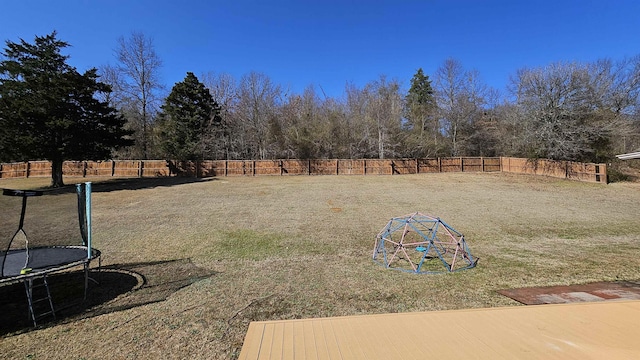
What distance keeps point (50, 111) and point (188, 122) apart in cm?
1190

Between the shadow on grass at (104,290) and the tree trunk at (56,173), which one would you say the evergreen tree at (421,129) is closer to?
the shadow on grass at (104,290)

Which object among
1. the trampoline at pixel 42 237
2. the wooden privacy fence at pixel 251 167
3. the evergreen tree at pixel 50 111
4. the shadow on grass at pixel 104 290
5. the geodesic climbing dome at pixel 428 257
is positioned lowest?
the shadow on grass at pixel 104 290

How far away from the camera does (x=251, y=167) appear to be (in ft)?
93.2

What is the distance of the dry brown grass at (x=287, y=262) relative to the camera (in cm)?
366

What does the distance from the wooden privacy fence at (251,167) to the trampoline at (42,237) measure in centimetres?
2310

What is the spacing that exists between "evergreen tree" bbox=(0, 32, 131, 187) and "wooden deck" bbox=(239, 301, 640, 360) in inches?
912

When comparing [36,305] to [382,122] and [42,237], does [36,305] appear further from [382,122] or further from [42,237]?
[382,122]

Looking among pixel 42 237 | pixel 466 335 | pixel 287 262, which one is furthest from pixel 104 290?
pixel 466 335

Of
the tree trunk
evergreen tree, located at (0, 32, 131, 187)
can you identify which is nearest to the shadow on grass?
evergreen tree, located at (0, 32, 131, 187)

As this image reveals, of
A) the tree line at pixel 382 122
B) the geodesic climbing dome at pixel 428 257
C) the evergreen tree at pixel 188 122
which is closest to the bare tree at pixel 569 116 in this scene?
the tree line at pixel 382 122

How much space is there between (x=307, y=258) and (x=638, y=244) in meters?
8.37

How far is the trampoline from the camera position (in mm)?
4055

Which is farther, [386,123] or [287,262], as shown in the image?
[386,123]

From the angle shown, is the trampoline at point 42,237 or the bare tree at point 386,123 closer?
the trampoline at point 42,237
